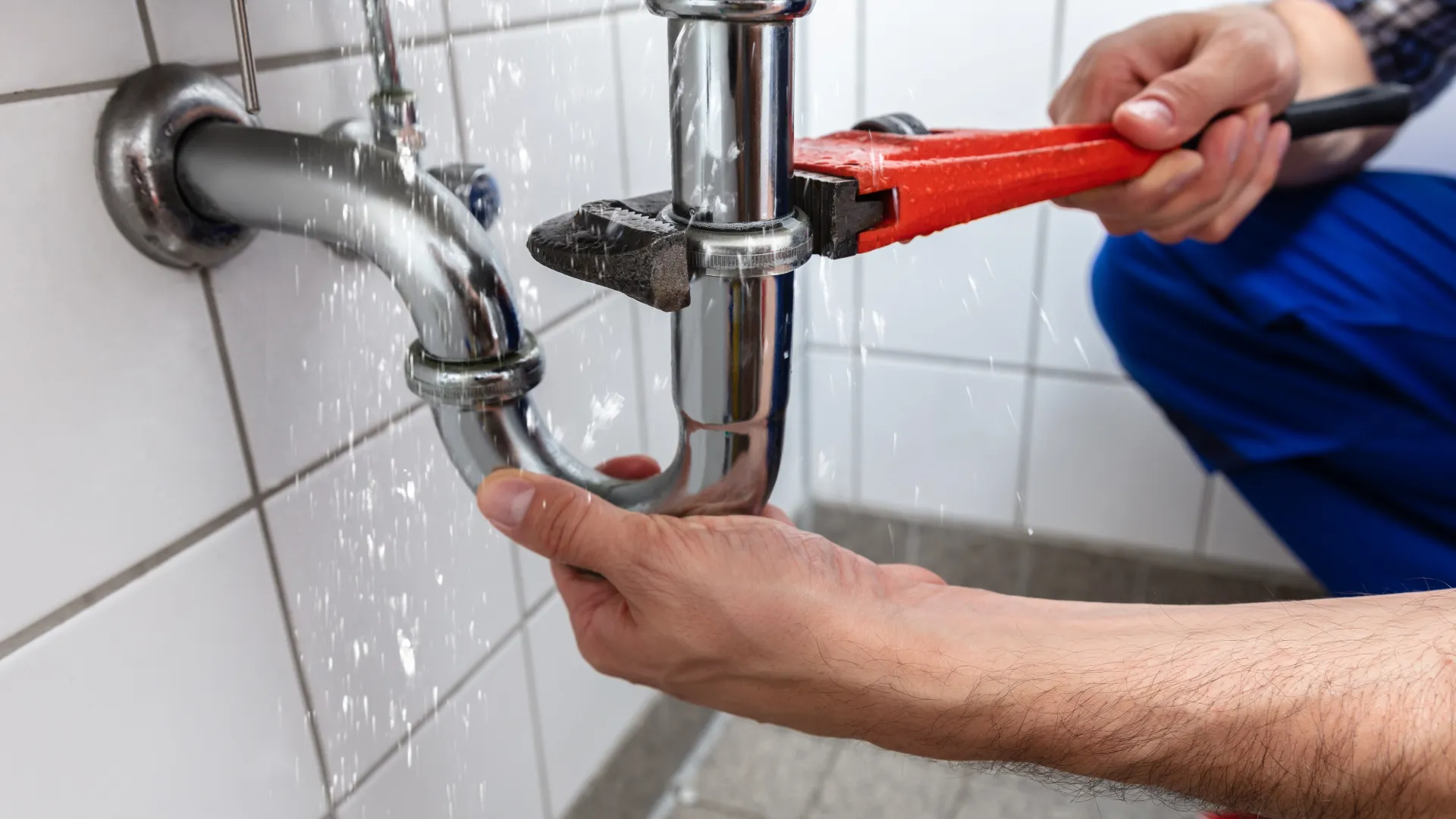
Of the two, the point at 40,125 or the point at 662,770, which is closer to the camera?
the point at 40,125

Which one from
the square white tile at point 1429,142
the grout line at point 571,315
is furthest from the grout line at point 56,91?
the square white tile at point 1429,142

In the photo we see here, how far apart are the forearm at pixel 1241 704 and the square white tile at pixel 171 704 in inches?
10.2

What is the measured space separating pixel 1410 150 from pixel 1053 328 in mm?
294

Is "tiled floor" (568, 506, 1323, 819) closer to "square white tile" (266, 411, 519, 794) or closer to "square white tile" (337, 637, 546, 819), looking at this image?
"square white tile" (337, 637, 546, 819)

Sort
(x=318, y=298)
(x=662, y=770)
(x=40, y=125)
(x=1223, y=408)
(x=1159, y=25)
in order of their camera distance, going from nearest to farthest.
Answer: (x=40, y=125), (x=318, y=298), (x=1159, y=25), (x=1223, y=408), (x=662, y=770)

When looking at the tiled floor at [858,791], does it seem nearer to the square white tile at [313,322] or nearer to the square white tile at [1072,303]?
the square white tile at [1072,303]

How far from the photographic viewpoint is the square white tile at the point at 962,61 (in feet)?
2.63

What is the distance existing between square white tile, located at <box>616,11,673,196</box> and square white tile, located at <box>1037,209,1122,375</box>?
384 millimetres

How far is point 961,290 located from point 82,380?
2.38ft

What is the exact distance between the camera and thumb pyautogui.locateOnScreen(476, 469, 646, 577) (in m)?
0.35

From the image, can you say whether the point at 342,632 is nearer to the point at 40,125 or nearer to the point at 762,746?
the point at 40,125

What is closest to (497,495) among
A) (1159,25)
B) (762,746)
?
(1159,25)

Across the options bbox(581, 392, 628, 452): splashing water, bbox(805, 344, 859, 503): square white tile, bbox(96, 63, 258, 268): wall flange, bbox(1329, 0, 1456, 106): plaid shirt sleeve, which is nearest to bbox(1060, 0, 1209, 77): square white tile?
bbox(1329, 0, 1456, 106): plaid shirt sleeve

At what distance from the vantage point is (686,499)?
1.20ft
